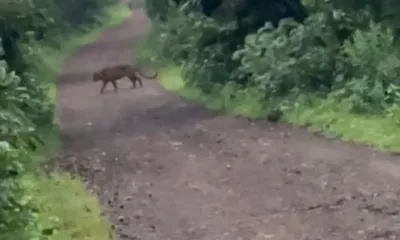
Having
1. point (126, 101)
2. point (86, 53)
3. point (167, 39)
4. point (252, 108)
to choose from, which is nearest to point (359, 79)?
point (252, 108)

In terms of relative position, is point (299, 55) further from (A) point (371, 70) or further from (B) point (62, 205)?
(B) point (62, 205)

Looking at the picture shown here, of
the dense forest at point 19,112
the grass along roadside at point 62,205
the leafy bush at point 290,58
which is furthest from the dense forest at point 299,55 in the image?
the grass along roadside at point 62,205

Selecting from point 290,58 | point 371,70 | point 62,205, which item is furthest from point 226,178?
point 290,58

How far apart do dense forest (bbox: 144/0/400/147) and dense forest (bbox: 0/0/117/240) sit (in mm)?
3374

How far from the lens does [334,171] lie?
10344 millimetres

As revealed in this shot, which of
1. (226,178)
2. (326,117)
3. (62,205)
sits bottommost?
(326,117)

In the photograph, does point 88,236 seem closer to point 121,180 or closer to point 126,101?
point 121,180

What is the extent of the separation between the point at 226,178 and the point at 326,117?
3.26m

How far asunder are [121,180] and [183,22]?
11.5 m

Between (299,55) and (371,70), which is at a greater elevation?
(371,70)

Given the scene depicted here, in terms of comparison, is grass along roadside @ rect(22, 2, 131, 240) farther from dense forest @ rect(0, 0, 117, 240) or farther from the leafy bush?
the leafy bush

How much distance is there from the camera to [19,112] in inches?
408

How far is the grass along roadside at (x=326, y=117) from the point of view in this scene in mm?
11833

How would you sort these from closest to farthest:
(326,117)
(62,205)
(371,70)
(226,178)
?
(62,205) → (226,178) → (326,117) → (371,70)
